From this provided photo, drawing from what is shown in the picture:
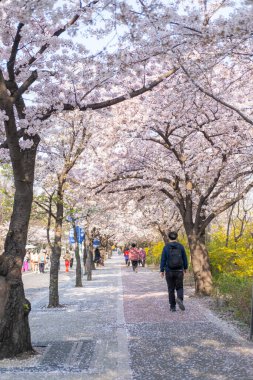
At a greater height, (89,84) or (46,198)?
(89,84)

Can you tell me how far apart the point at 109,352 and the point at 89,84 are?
4632 mm

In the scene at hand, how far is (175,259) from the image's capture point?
11.0 m

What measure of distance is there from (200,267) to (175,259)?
4.65 metres

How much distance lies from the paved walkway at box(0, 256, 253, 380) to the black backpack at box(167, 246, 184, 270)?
3.33 ft

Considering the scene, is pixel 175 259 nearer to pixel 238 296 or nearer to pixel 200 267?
pixel 238 296

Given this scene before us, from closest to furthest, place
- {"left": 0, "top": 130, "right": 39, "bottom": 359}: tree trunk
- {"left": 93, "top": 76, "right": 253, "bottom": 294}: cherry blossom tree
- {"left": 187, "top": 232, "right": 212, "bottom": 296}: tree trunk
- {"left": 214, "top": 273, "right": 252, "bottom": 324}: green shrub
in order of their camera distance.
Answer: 1. {"left": 0, "top": 130, "right": 39, "bottom": 359}: tree trunk
2. {"left": 214, "top": 273, "right": 252, "bottom": 324}: green shrub
3. {"left": 93, "top": 76, "right": 253, "bottom": 294}: cherry blossom tree
4. {"left": 187, "top": 232, "right": 212, "bottom": 296}: tree trunk

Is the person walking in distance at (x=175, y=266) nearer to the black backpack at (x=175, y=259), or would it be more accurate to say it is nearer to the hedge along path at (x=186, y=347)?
the black backpack at (x=175, y=259)

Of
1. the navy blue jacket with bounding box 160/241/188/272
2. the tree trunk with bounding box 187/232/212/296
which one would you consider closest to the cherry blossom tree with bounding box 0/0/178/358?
the navy blue jacket with bounding box 160/241/188/272

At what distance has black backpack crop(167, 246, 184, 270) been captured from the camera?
11.0 m

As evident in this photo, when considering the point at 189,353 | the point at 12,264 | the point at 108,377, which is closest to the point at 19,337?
the point at 12,264

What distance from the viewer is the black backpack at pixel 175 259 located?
11.0 metres

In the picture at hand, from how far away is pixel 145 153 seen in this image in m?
16.6

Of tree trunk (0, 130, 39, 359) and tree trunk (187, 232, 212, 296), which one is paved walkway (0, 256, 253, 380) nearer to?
tree trunk (0, 130, 39, 359)

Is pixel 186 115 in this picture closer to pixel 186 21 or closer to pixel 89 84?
pixel 89 84
